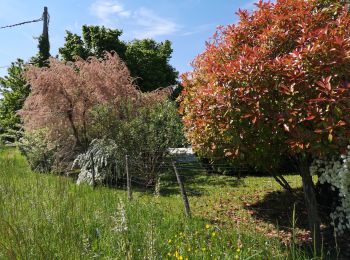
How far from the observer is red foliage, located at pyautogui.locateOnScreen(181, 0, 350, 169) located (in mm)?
4859

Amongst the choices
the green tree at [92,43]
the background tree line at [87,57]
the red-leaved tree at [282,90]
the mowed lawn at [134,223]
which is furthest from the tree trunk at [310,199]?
the green tree at [92,43]

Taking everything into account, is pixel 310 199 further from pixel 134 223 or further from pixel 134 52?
pixel 134 52

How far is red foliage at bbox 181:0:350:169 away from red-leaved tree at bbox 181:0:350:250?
11 millimetres

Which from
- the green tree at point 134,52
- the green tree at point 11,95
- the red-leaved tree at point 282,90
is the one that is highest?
the green tree at point 134,52

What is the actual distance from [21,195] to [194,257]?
225 centimetres

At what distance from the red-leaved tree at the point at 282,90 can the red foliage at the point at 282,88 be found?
0.01m

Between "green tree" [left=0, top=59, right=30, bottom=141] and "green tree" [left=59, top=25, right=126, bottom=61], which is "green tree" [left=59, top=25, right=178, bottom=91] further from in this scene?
"green tree" [left=0, top=59, right=30, bottom=141]

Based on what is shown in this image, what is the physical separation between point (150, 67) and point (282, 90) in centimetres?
2662

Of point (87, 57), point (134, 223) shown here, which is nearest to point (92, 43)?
point (87, 57)

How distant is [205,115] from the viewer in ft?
20.0

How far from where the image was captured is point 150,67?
31188mm

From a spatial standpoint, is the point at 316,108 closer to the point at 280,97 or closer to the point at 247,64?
the point at 280,97

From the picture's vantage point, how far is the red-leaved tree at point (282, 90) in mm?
4867

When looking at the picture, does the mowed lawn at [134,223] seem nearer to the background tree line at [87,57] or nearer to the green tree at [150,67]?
the background tree line at [87,57]
